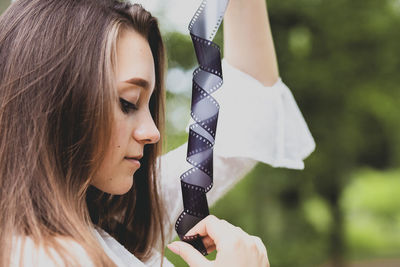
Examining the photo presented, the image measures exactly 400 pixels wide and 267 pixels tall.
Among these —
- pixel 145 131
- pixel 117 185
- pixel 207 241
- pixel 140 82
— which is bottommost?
pixel 207 241

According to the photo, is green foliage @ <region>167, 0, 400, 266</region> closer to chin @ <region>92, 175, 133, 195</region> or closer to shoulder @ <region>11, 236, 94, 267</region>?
chin @ <region>92, 175, 133, 195</region>

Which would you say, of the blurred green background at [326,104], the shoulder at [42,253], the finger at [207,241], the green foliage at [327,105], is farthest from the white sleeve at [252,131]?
the green foliage at [327,105]

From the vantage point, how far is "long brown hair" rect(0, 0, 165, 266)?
133 cm

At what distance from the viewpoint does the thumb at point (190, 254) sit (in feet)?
4.17

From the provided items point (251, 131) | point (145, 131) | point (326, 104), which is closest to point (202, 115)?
point (145, 131)

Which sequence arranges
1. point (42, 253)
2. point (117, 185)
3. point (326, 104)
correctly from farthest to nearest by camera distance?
point (326, 104) < point (117, 185) < point (42, 253)

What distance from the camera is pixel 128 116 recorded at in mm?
1452

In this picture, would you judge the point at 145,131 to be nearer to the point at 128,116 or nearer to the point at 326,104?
the point at 128,116

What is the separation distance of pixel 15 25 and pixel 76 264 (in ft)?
2.31

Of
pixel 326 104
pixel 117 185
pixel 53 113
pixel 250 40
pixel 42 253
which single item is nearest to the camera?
pixel 42 253

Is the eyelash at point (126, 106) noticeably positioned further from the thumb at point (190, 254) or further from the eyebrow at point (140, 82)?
the thumb at point (190, 254)

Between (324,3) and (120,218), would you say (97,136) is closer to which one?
(120,218)

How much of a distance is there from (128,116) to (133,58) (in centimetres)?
17

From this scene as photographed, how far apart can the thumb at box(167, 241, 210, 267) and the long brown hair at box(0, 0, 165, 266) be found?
0.61 ft
